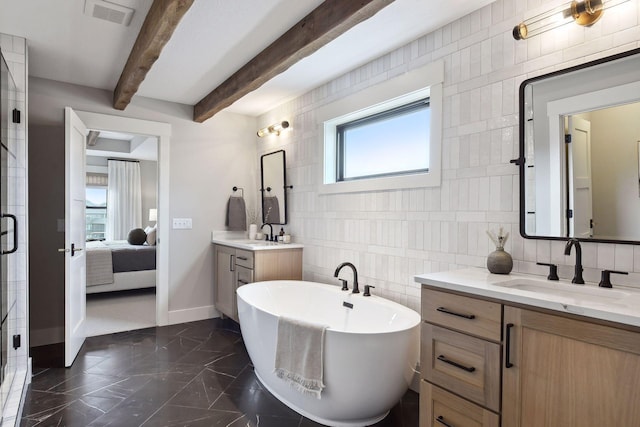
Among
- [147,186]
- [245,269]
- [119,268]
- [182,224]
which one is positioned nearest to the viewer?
[245,269]

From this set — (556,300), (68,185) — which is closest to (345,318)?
(556,300)

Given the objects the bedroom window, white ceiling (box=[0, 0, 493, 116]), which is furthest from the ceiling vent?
the bedroom window

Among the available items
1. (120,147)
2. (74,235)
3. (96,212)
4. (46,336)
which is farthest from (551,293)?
(96,212)

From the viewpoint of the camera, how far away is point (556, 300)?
1.30 meters

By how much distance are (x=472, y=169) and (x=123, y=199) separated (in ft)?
26.4

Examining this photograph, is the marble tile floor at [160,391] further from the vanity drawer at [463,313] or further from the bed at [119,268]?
the bed at [119,268]

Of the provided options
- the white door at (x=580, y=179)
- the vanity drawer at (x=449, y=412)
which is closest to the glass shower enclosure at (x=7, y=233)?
the vanity drawer at (x=449, y=412)

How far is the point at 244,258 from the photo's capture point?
11.7 feet

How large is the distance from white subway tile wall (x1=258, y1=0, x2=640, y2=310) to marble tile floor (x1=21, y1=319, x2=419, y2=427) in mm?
1041

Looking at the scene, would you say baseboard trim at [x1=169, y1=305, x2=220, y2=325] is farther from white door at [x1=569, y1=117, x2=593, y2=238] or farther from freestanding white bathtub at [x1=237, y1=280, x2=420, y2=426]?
white door at [x1=569, y1=117, x2=593, y2=238]

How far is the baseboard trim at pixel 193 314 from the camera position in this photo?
4.04m

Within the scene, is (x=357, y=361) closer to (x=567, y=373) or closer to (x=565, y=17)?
(x=567, y=373)

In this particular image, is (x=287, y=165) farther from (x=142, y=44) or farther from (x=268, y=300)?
(x=142, y=44)

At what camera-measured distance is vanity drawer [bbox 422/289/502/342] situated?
147cm
